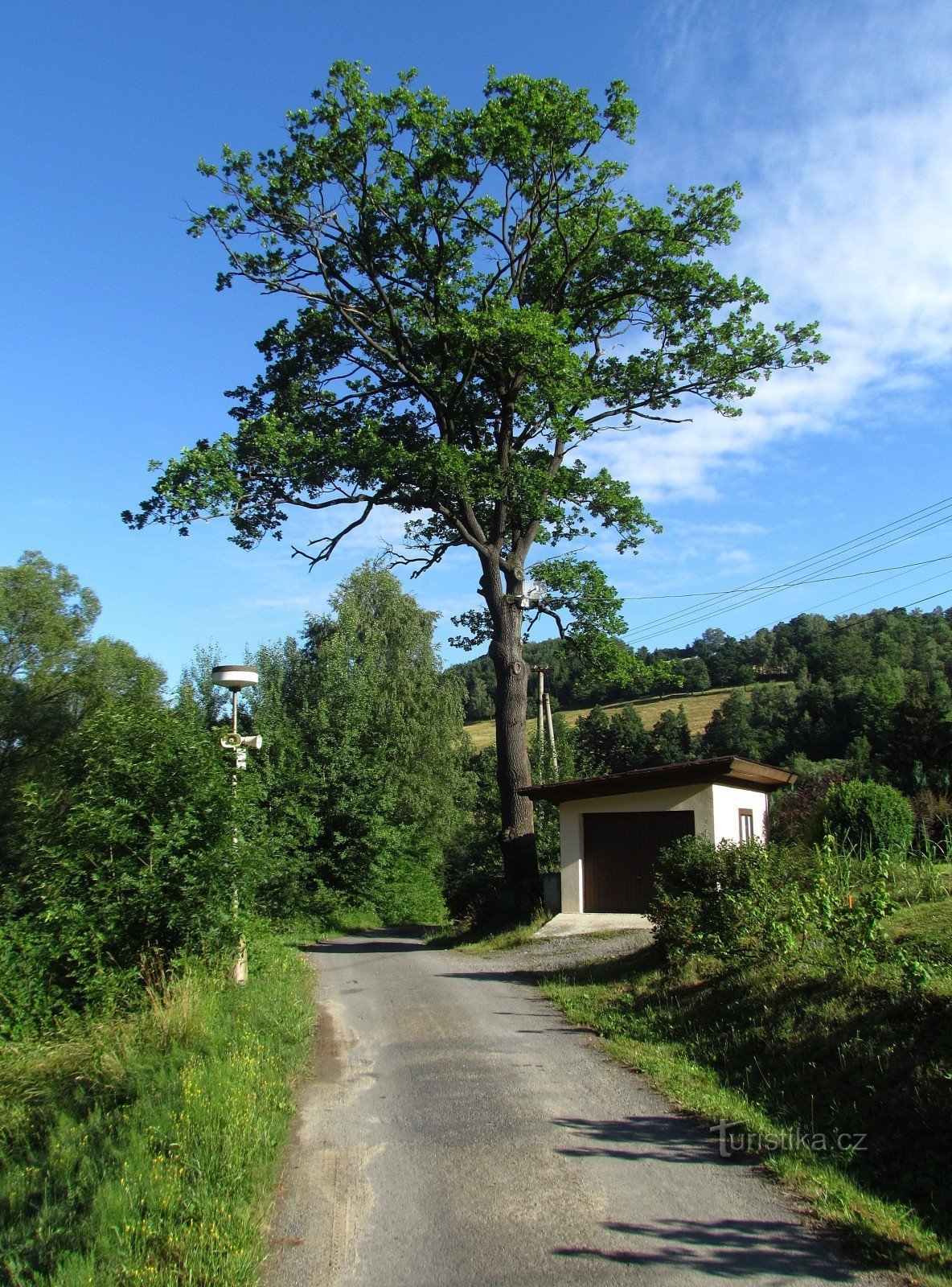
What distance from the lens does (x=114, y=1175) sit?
224 inches

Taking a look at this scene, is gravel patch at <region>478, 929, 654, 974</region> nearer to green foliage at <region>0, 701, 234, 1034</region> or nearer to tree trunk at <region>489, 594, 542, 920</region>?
tree trunk at <region>489, 594, 542, 920</region>

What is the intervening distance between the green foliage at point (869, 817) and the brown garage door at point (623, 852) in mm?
3455

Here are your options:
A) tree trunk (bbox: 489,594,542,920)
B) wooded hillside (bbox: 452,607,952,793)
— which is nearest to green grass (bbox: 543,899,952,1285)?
tree trunk (bbox: 489,594,542,920)

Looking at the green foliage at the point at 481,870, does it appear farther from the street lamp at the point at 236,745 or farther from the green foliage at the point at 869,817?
the street lamp at the point at 236,745

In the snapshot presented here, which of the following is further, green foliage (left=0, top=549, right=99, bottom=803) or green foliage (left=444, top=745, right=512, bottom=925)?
green foliage (left=0, top=549, right=99, bottom=803)

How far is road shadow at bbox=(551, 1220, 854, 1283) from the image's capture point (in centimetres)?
430

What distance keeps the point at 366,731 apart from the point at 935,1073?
2992 cm

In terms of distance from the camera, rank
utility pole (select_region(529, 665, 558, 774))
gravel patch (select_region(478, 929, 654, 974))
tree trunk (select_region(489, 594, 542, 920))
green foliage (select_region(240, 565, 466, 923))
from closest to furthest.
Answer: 1. gravel patch (select_region(478, 929, 654, 974))
2. tree trunk (select_region(489, 594, 542, 920))
3. utility pole (select_region(529, 665, 558, 774))
4. green foliage (select_region(240, 565, 466, 923))

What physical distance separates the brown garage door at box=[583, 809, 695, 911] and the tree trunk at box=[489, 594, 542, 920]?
1441 millimetres

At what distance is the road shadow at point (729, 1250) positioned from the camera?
4305 mm

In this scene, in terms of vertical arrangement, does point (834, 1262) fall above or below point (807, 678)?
below

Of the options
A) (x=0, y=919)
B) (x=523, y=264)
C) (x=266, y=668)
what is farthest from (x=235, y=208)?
(x=266, y=668)

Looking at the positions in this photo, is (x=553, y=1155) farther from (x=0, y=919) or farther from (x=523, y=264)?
(x=523, y=264)

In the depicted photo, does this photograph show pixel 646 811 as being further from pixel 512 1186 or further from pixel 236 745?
pixel 512 1186
